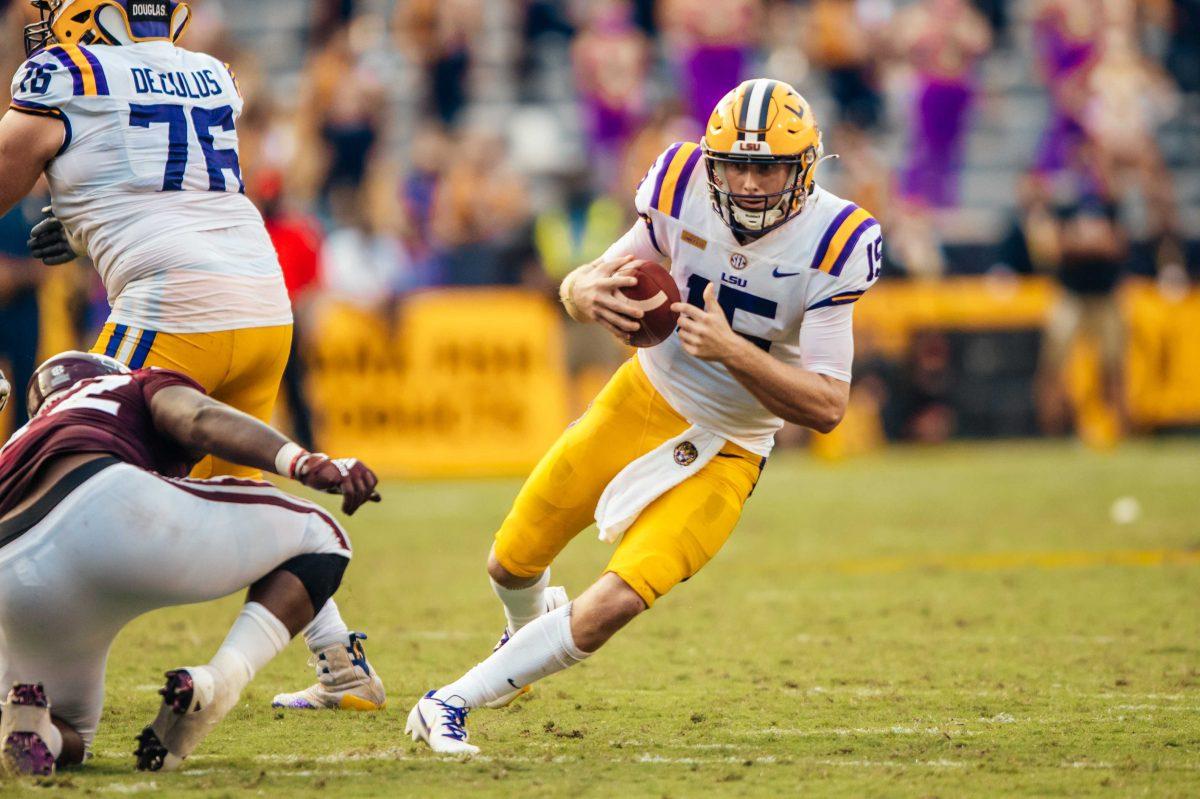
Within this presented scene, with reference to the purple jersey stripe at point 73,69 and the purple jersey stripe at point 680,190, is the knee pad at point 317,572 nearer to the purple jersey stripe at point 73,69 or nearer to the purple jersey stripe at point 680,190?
the purple jersey stripe at point 680,190

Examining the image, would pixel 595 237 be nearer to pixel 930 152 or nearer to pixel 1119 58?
pixel 930 152

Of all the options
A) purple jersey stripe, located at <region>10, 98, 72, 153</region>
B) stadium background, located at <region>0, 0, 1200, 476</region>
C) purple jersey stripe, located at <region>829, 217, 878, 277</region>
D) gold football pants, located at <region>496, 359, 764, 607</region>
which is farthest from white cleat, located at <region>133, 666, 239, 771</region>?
stadium background, located at <region>0, 0, 1200, 476</region>

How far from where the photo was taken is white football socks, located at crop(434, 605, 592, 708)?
182 inches

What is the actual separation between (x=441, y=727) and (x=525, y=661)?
283 mm

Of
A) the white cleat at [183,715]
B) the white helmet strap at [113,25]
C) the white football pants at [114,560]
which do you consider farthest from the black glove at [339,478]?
the white helmet strap at [113,25]

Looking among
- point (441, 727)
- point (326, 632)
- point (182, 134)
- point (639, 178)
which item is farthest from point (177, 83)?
point (639, 178)

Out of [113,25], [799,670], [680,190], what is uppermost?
[113,25]

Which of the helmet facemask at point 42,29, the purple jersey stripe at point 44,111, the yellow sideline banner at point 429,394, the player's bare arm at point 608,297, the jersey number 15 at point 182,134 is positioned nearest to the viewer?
the player's bare arm at point 608,297

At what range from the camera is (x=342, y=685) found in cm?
524

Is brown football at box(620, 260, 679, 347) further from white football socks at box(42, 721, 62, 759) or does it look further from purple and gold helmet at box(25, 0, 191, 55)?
white football socks at box(42, 721, 62, 759)

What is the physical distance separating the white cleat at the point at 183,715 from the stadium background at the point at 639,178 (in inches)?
281

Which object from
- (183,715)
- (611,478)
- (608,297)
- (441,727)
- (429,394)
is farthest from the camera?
(429,394)

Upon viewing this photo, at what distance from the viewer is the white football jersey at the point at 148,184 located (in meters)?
5.02

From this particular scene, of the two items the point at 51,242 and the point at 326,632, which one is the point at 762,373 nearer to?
the point at 326,632
